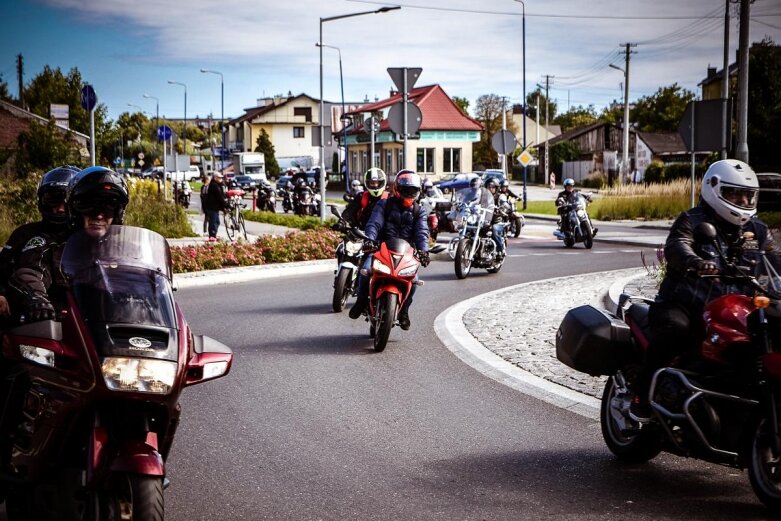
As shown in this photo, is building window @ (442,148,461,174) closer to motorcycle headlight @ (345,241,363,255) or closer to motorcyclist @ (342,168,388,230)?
motorcyclist @ (342,168,388,230)

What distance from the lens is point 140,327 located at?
12.8ft

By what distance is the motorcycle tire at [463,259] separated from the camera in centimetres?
1727

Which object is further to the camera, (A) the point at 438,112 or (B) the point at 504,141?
(A) the point at 438,112

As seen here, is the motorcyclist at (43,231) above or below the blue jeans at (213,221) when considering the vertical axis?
above

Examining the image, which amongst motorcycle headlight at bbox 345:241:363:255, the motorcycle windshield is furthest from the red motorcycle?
the motorcycle windshield

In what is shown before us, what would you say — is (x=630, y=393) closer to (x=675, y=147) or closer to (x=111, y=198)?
(x=111, y=198)

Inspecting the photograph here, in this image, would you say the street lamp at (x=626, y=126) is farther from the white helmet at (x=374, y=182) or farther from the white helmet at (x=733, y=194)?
the white helmet at (x=733, y=194)

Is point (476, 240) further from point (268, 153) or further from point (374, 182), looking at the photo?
point (268, 153)

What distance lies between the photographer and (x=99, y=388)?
12.4 ft

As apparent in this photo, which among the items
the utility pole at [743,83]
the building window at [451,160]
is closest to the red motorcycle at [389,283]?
the utility pole at [743,83]

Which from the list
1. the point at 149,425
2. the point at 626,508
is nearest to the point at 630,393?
the point at 626,508

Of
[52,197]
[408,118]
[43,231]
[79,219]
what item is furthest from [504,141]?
[79,219]

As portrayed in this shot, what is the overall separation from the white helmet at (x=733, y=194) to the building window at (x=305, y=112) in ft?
417

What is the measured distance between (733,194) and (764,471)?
149 centimetres
